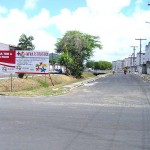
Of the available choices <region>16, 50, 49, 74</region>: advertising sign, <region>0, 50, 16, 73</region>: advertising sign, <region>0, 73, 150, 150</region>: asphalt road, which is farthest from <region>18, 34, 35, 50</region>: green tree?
<region>0, 73, 150, 150</region>: asphalt road

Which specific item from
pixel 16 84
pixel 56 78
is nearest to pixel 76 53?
pixel 56 78

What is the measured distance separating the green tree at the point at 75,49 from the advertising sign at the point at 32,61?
1257 inches

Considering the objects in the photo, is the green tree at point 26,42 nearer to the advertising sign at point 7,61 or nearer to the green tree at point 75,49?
the green tree at point 75,49

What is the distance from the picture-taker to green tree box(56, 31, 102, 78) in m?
62.2

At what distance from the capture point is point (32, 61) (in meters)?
27.2

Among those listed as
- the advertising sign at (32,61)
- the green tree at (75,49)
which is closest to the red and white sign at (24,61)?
the advertising sign at (32,61)

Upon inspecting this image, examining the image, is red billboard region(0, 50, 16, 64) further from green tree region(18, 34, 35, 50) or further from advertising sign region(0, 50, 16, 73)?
green tree region(18, 34, 35, 50)

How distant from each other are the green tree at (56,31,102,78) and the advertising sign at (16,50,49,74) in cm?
3193

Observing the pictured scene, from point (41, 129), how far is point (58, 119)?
195 cm

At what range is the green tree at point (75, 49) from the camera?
204 feet

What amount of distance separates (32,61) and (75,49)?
39969 mm

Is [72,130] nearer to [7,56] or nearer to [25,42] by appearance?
[7,56]

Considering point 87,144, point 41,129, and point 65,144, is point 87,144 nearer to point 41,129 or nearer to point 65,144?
point 65,144

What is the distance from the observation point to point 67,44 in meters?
68.6
